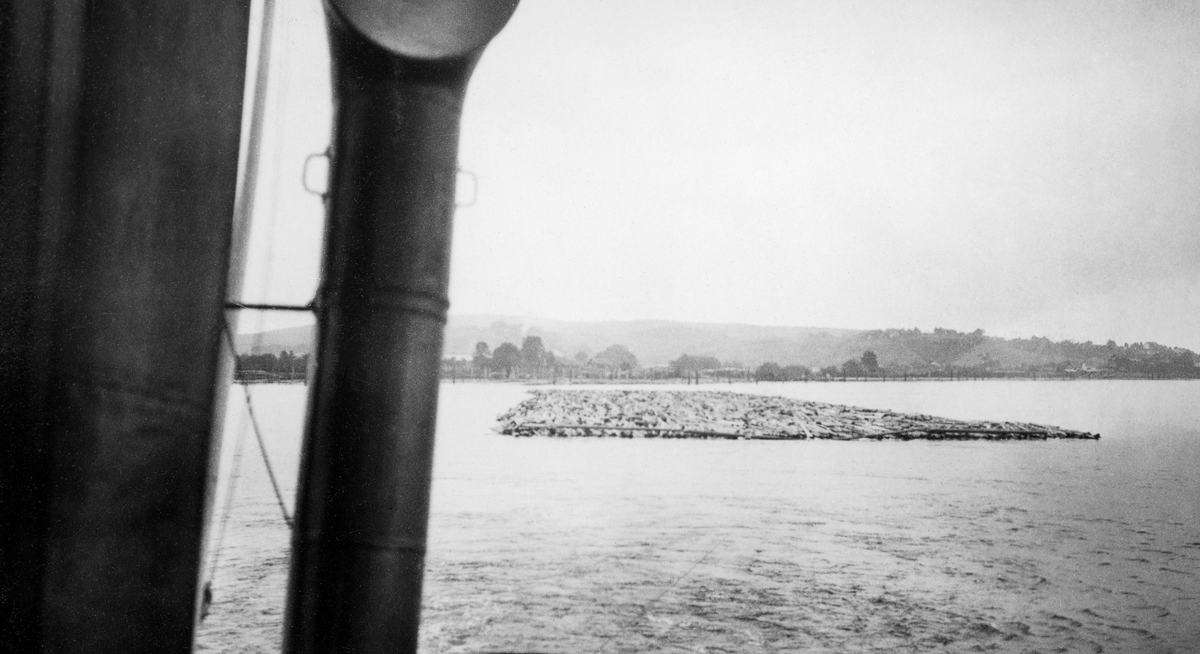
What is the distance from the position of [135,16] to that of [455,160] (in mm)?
1321

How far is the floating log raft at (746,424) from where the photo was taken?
19.1 m

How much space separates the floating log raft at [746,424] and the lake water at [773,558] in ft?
16.5

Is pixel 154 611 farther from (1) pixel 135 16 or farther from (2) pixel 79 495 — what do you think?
(1) pixel 135 16

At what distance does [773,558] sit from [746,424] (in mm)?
15035

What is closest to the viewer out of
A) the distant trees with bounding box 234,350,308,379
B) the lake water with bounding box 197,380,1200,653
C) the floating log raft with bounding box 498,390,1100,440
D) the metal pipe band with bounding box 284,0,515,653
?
the metal pipe band with bounding box 284,0,515,653

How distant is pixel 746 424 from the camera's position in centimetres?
2147

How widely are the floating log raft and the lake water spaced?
16.5 ft

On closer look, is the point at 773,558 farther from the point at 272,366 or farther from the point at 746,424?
the point at 746,424

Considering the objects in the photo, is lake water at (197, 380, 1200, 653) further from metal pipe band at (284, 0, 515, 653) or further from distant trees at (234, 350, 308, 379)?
metal pipe band at (284, 0, 515, 653)

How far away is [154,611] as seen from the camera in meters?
1.95

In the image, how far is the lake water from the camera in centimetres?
474

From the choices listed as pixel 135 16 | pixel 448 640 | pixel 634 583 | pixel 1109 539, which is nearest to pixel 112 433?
pixel 135 16

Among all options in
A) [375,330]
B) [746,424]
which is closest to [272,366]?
[375,330]

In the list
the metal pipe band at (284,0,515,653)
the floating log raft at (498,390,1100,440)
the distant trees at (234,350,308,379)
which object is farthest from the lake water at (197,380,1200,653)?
the floating log raft at (498,390,1100,440)
